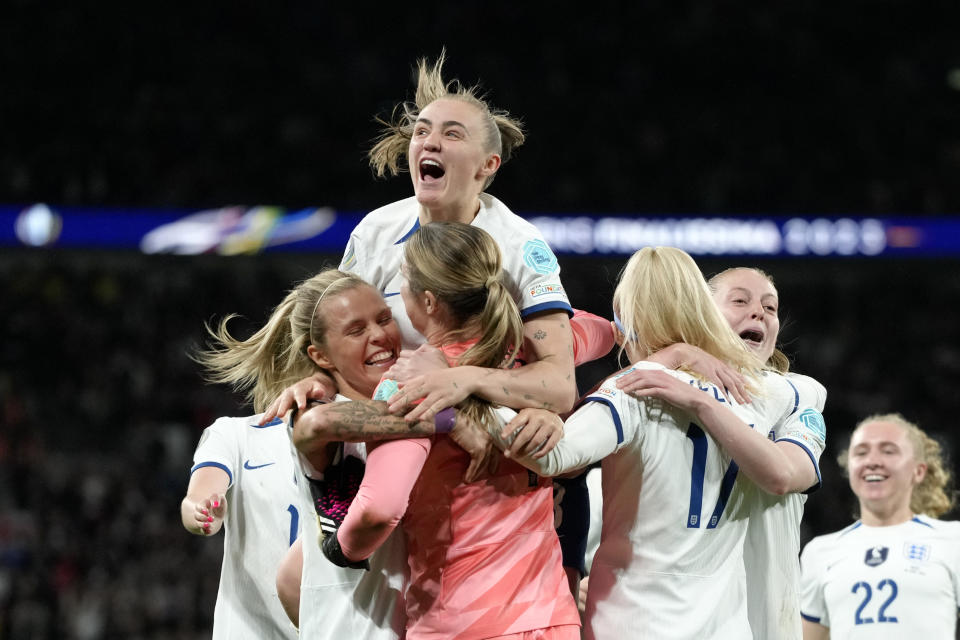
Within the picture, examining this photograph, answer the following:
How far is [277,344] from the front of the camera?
3.50 meters

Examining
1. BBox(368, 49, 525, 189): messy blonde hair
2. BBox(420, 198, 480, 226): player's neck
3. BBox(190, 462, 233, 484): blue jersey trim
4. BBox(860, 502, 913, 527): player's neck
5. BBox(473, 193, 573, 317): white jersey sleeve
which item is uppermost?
BBox(368, 49, 525, 189): messy blonde hair

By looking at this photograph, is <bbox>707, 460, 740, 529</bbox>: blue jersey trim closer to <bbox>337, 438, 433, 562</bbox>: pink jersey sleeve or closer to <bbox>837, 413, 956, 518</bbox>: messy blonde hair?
<bbox>337, 438, 433, 562</bbox>: pink jersey sleeve

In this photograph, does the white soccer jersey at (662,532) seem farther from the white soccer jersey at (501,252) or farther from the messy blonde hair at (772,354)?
the messy blonde hair at (772,354)

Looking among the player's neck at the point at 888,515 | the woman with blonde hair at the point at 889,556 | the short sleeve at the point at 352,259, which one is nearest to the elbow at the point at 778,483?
the short sleeve at the point at 352,259

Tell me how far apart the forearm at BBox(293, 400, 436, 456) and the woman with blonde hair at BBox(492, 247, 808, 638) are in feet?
1.64

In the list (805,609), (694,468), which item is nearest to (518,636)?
(694,468)

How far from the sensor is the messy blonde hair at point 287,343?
310 cm

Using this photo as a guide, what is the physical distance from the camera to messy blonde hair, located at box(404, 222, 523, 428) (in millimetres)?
2838

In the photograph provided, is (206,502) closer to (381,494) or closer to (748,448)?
(381,494)

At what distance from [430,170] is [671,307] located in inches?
35.0

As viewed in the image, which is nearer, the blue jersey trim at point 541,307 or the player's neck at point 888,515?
the blue jersey trim at point 541,307

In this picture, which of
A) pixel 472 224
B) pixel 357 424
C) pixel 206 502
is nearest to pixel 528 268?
pixel 472 224

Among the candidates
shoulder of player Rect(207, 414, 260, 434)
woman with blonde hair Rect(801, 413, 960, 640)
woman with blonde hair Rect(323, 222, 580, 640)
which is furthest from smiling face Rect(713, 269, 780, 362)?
woman with blonde hair Rect(801, 413, 960, 640)

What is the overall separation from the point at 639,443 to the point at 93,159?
510 inches
